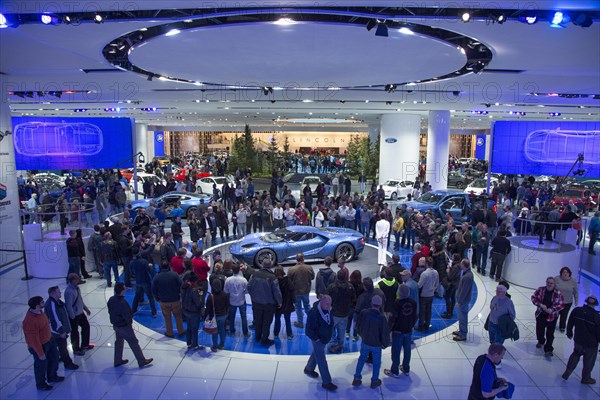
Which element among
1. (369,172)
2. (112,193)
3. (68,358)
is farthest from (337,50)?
(369,172)

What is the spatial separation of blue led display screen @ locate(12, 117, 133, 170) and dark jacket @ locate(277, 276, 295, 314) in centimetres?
1501

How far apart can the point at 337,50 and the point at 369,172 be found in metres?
23.4

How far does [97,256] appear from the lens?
11305 mm

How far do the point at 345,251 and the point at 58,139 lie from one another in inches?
577

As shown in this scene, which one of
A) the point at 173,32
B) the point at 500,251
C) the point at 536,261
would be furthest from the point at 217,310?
the point at 536,261

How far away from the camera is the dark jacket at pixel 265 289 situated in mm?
7602

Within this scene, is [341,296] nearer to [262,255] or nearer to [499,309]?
[499,309]

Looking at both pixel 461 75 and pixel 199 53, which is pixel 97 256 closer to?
pixel 199 53

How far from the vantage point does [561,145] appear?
66.0ft

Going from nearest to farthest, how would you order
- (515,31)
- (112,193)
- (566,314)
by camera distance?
(515,31) < (566,314) < (112,193)

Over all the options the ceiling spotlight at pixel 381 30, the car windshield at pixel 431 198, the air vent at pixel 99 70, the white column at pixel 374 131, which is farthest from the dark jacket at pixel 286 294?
the white column at pixel 374 131

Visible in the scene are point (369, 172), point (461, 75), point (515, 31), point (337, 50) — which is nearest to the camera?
point (515, 31)

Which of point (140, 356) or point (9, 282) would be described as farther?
point (9, 282)

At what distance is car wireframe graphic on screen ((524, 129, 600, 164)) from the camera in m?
20.0
